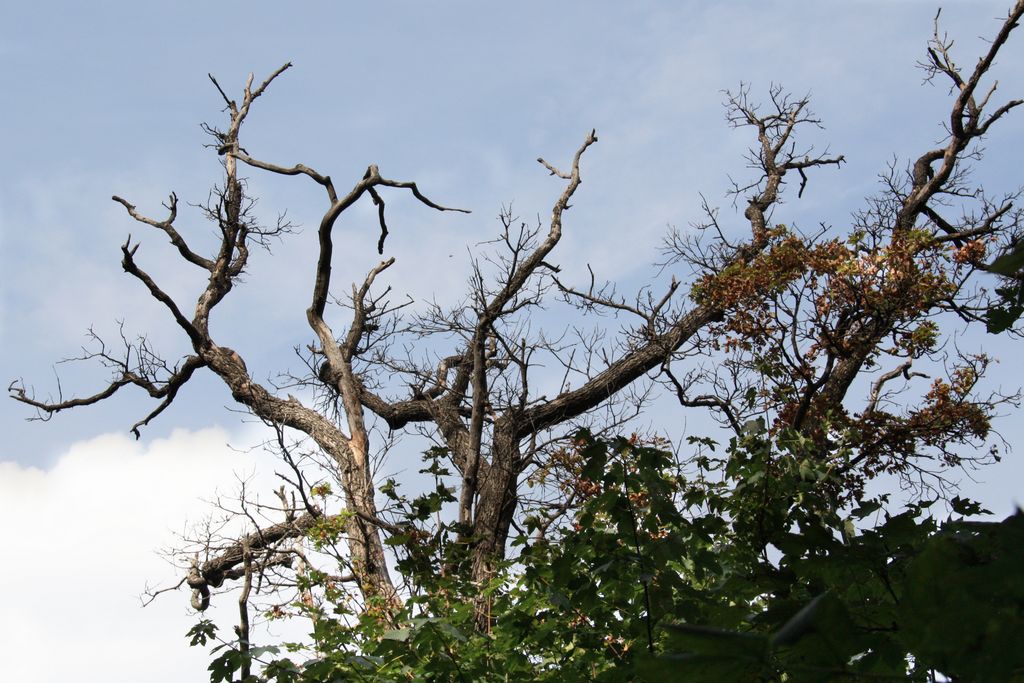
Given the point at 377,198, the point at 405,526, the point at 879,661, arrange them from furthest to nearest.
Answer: the point at 377,198 → the point at 405,526 → the point at 879,661

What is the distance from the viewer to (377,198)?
1302 centimetres

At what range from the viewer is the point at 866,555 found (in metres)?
2.21

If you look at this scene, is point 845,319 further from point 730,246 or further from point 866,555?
point 866,555

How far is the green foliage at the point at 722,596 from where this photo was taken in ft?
4.24

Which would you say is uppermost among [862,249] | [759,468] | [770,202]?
[770,202]

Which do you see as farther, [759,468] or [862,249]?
[862,249]

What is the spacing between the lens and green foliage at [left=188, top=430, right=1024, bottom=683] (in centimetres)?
129

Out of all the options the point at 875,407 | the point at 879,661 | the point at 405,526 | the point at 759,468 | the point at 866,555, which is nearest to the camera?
the point at 879,661

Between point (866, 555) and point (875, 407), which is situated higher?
point (875, 407)

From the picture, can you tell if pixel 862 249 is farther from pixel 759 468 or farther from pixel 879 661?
pixel 879 661

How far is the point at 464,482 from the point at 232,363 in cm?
570

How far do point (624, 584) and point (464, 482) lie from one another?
589 cm

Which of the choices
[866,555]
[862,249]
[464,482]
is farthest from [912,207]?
[866,555]

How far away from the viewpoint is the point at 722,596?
10.2ft
